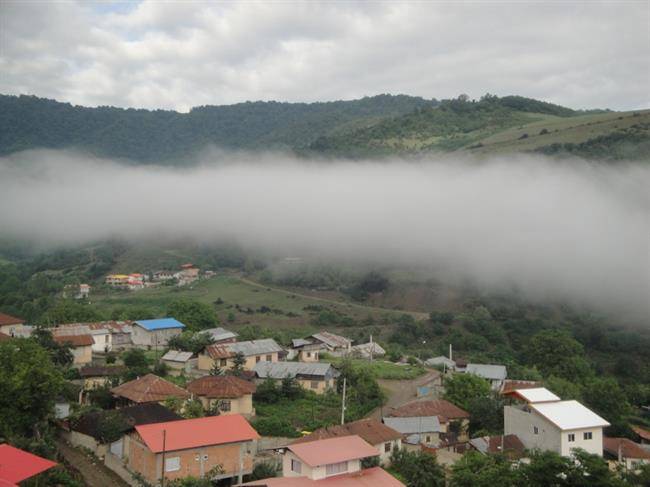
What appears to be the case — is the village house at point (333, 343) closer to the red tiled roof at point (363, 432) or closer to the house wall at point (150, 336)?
the house wall at point (150, 336)

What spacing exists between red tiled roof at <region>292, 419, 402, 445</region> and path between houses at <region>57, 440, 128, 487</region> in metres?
6.95

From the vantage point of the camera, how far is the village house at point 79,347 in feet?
130

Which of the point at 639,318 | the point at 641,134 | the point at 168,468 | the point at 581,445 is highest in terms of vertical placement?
the point at 641,134

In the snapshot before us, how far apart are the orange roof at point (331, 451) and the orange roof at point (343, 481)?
1.86 ft

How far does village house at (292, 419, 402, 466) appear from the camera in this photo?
1047 inches

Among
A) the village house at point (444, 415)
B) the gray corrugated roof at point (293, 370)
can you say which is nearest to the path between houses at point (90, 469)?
the gray corrugated roof at point (293, 370)

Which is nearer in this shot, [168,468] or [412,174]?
[168,468]

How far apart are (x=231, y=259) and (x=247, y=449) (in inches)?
3043

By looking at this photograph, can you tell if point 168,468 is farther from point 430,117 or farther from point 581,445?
point 430,117

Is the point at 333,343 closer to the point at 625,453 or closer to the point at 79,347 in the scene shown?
the point at 79,347

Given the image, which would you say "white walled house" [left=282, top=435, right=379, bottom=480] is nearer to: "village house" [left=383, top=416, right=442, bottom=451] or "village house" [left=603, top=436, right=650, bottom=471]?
"village house" [left=383, top=416, right=442, bottom=451]

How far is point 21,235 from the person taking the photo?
134250 millimetres

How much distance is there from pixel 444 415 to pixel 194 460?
14.6 m

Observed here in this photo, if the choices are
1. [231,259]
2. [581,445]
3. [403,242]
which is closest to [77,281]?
[231,259]
